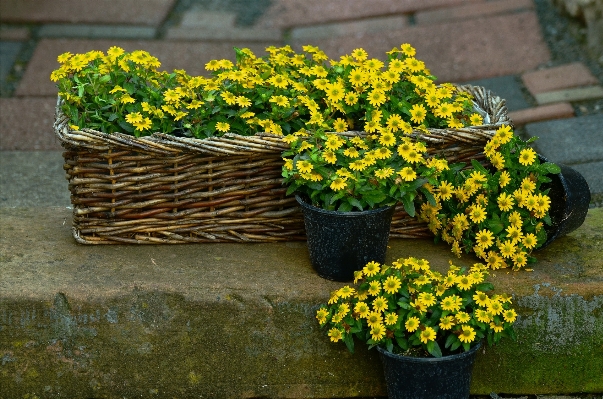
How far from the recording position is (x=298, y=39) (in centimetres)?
494

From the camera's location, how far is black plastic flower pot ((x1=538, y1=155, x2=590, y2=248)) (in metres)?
2.49

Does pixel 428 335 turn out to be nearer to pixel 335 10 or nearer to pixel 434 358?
pixel 434 358

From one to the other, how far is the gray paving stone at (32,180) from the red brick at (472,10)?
2158mm

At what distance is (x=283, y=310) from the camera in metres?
2.44

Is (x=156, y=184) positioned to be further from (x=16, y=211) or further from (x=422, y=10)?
(x=422, y=10)

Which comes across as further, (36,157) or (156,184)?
(36,157)

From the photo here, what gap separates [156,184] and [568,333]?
1.14 metres

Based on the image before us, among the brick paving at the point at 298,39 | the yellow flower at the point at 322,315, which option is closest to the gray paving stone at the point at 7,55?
the brick paving at the point at 298,39

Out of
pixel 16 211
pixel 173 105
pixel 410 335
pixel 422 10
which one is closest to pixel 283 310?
pixel 410 335

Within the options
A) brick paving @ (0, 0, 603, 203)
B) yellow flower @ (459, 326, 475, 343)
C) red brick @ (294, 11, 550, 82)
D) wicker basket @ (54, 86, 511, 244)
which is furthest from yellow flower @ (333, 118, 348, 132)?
red brick @ (294, 11, 550, 82)

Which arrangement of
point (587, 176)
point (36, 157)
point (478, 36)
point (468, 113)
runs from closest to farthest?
point (468, 113) < point (587, 176) < point (36, 157) < point (478, 36)

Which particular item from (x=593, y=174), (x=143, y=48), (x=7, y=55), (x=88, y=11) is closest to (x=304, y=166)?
(x=593, y=174)

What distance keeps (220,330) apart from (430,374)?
553 mm

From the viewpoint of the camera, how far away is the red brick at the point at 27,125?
4020mm
